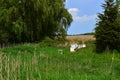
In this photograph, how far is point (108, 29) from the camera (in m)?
26.4

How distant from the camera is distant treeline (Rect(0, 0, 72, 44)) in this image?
37.1 m

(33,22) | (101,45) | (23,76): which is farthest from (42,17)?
(23,76)

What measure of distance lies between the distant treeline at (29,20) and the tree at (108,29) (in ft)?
36.1

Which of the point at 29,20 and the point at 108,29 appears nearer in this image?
the point at 108,29

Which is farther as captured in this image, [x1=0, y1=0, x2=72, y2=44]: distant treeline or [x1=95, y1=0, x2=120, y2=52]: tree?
[x1=0, y1=0, x2=72, y2=44]: distant treeline

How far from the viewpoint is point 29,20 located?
124 ft

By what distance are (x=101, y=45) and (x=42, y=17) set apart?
1123cm

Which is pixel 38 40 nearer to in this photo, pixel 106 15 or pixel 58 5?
pixel 58 5

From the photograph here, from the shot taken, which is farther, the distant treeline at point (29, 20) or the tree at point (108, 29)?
the distant treeline at point (29, 20)

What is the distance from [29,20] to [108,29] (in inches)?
507

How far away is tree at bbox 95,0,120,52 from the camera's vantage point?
26.3 m

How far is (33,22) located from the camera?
125 ft

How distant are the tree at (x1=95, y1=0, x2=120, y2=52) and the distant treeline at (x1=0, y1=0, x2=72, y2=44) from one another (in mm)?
10989

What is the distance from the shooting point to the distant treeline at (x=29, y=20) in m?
37.1
